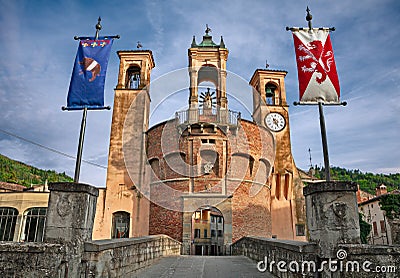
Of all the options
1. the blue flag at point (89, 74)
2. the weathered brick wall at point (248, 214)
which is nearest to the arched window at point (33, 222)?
the weathered brick wall at point (248, 214)

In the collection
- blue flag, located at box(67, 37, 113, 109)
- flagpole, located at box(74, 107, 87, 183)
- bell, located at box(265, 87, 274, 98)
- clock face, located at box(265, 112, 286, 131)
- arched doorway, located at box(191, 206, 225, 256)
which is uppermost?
bell, located at box(265, 87, 274, 98)

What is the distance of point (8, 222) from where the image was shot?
22.5m

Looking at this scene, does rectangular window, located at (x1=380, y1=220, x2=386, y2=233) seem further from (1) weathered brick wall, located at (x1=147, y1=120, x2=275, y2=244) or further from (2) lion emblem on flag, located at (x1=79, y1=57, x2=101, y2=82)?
(2) lion emblem on flag, located at (x1=79, y1=57, x2=101, y2=82)

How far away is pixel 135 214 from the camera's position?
19.9m

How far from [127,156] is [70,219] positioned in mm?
16471

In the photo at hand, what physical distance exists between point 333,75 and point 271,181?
1624 cm

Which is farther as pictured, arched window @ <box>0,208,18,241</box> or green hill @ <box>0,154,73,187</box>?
green hill @ <box>0,154,73,187</box>

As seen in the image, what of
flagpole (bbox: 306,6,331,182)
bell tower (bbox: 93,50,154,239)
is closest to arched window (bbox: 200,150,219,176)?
bell tower (bbox: 93,50,154,239)

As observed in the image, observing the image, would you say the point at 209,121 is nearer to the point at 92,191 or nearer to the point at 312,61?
the point at 312,61

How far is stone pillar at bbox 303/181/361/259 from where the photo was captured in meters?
4.39

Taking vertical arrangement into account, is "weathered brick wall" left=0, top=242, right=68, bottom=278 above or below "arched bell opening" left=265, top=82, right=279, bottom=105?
below

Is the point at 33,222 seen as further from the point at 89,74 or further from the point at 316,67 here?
the point at 316,67

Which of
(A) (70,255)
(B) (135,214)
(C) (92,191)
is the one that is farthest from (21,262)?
(B) (135,214)

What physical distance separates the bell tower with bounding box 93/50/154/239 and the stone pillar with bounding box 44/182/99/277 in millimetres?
15043
